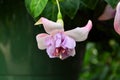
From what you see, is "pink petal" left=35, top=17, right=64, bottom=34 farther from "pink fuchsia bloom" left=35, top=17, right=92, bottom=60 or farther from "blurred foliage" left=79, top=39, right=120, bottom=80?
"blurred foliage" left=79, top=39, right=120, bottom=80

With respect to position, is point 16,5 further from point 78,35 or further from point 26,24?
point 78,35

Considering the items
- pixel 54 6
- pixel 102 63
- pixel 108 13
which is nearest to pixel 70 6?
pixel 54 6

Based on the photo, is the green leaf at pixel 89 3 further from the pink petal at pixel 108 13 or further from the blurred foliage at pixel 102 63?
the blurred foliage at pixel 102 63

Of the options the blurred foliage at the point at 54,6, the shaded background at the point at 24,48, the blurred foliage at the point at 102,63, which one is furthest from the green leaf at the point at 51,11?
the blurred foliage at the point at 102,63

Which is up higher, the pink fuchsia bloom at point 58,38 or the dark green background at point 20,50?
the pink fuchsia bloom at point 58,38

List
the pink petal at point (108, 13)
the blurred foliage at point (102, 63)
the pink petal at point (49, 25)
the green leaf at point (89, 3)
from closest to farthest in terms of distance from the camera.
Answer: the pink petal at point (49, 25) → the green leaf at point (89, 3) → the pink petal at point (108, 13) → the blurred foliage at point (102, 63)

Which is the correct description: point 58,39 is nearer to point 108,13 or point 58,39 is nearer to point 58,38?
point 58,38
